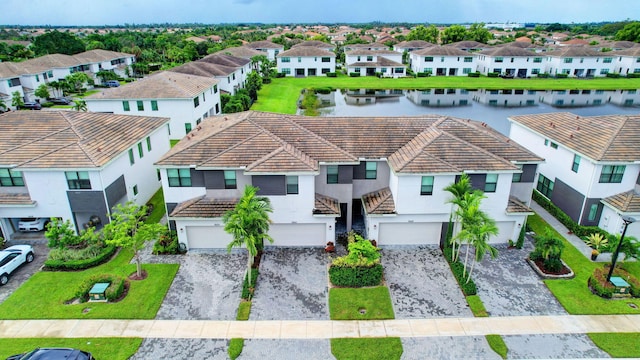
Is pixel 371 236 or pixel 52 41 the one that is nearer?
pixel 371 236

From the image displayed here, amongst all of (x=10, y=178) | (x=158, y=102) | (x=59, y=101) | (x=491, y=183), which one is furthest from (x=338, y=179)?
(x=59, y=101)

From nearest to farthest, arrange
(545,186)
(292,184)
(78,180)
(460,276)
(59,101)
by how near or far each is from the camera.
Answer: (460,276)
(292,184)
(78,180)
(545,186)
(59,101)

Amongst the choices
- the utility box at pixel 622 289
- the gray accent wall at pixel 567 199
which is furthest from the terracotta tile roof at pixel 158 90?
the utility box at pixel 622 289

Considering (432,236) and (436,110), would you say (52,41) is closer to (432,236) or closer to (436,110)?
(436,110)

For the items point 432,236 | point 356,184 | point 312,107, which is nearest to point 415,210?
point 432,236

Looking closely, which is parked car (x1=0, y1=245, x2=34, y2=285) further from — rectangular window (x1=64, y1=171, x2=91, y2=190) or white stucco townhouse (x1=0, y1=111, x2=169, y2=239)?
rectangular window (x1=64, y1=171, x2=91, y2=190)

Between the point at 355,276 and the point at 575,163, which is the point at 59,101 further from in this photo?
the point at 575,163
